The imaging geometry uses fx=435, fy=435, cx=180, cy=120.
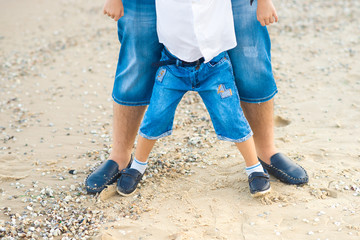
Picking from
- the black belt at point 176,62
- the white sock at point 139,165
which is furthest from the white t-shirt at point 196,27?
the white sock at point 139,165

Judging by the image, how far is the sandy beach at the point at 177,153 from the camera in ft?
8.71

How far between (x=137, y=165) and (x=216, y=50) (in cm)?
101

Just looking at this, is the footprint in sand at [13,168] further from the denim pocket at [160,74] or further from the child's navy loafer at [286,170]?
the child's navy loafer at [286,170]

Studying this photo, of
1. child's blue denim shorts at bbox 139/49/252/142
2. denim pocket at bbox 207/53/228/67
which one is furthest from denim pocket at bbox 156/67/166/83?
denim pocket at bbox 207/53/228/67

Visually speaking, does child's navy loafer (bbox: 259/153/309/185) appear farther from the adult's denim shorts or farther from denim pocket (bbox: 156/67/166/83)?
denim pocket (bbox: 156/67/166/83)

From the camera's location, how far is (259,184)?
2.81 metres

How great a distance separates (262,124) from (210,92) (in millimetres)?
526

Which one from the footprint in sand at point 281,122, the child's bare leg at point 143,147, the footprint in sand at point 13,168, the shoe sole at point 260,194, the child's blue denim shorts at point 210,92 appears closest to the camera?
the child's blue denim shorts at point 210,92

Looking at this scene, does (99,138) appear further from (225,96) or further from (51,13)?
(51,13)

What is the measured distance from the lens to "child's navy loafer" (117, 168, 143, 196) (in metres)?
2.97

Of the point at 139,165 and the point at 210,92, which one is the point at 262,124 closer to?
the point at 210,92

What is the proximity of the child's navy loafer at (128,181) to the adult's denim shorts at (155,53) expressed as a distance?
1.67 ft

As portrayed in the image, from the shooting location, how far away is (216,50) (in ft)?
8.39

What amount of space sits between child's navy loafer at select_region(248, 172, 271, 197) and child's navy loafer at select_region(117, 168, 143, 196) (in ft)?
2.56
